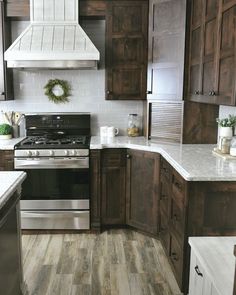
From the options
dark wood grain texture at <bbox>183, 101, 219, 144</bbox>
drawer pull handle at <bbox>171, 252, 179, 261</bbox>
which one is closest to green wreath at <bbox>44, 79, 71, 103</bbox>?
dark wood grain texture at <bbox>183, 101, 219, 144</bbox>

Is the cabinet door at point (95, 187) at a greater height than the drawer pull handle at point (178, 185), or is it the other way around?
the drawer pull handle at point (178, 185)

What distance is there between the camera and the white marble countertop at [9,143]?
11.4 ft

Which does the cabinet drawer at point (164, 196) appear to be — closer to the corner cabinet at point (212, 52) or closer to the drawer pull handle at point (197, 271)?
the corner cabinet at point (212, 52)

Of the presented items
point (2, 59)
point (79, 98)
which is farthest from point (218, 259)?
point (2, 59)

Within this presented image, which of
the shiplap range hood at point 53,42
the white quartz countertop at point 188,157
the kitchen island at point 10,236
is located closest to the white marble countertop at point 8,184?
the kitchen island at point 10,236

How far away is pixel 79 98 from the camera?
4137 millimetres

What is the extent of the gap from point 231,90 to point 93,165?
1762 millimetres

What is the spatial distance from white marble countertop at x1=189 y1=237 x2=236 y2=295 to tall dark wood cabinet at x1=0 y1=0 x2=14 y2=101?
113 inches

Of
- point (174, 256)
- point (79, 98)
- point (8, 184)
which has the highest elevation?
point (79, 98)

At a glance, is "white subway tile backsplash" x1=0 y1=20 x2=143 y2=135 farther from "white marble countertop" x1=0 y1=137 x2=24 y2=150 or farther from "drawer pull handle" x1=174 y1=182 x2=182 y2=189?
"drawer pull handle" x1=174 y1=182 x2=182 y2=189

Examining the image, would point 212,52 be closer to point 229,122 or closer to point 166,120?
point 229,122

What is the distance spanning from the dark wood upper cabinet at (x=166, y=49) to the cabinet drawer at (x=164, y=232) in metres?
1.19

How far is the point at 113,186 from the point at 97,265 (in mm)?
923

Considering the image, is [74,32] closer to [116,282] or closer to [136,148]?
[136,148]
